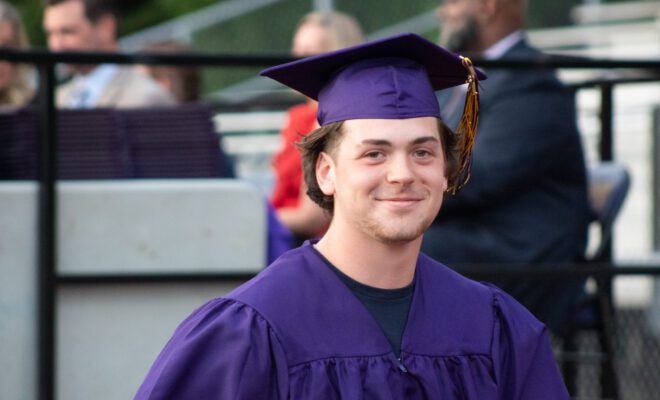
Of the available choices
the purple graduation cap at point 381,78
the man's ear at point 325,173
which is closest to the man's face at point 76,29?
the purple graduation cap at point 381,78

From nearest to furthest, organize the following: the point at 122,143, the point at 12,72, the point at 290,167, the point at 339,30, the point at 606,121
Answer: the point at 122,143 → the point at 290,167 → the point at 339,30 → the point at 606,121 → the point at 12,72

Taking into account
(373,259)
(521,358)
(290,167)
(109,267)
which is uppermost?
(373,259)

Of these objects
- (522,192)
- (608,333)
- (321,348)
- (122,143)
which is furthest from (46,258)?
(608,333)

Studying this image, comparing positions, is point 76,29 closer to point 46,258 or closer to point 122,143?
point 122,143

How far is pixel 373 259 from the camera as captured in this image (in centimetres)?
276

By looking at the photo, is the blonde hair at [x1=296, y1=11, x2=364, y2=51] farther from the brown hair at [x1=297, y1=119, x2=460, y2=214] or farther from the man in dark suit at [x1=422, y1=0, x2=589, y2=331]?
the brown hair at [x1=297, y1=119, x2=460, y2=214]

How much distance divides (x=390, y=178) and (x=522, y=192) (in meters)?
2.39

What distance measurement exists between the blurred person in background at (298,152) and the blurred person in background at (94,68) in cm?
66

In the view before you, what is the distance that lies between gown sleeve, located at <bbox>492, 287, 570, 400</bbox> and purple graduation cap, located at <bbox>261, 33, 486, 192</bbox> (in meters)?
0.36

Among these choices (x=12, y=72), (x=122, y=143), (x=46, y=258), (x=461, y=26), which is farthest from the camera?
(x=12, y=72)

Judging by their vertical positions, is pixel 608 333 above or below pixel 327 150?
below

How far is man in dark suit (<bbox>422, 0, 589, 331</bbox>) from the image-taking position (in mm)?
4918

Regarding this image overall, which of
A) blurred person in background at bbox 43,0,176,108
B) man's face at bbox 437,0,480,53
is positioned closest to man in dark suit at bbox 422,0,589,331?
man's face at bbox 437,0,480,53

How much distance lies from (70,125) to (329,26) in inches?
57.1
